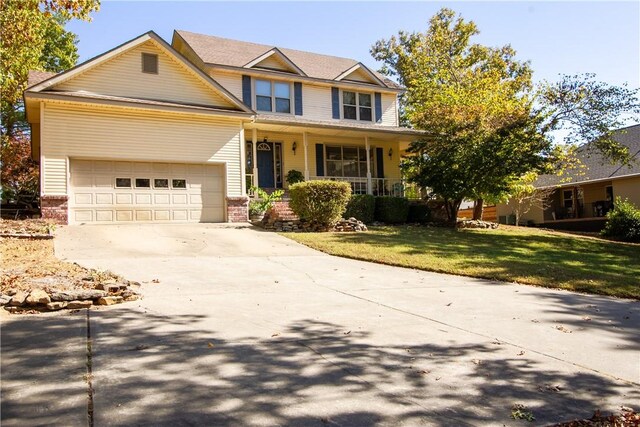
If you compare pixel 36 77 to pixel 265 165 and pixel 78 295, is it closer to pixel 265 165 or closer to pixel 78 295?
pixel 265 165

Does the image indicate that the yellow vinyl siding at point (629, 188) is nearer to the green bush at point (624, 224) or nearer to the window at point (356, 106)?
the green bush at point (624, 224)

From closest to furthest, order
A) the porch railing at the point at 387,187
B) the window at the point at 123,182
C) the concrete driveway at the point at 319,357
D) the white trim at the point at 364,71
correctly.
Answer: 1. the concrete driveway at the point at 319,357
2. the window at the point at 123,182
3. the porch railing at the point at 387,187
4. the white trim at the point at 364,71

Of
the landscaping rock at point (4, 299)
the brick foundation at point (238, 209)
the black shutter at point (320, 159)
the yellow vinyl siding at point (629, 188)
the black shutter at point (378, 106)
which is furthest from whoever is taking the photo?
the yellow vinyl siding at point (629, 188)

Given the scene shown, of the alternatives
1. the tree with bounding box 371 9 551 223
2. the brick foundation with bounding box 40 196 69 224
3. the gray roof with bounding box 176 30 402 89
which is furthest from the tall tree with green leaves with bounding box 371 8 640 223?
the brick foundation with bounding box 40 196 69 224

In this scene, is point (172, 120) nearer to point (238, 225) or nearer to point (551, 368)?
point (238, 225)

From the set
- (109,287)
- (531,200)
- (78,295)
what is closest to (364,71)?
(531,200)

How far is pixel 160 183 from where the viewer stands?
16000 millimetres

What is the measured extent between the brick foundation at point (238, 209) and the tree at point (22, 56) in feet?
24.3

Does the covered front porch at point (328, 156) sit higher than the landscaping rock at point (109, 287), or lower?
higher

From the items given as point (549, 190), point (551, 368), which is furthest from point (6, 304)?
point (549, 190)

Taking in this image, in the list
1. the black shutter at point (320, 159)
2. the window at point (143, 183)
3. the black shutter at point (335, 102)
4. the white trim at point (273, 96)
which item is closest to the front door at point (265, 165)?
the white trim at point (273, 96)

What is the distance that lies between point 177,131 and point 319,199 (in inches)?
215

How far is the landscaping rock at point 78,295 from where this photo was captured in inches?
208

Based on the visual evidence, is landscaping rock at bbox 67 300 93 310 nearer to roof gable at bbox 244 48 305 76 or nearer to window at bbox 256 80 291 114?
window at bbox 256 80 291 114
